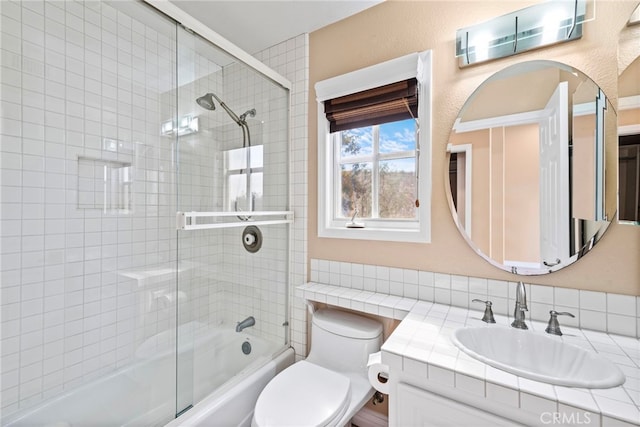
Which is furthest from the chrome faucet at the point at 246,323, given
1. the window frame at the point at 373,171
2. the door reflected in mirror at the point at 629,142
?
the door reflected in mirror at the point at 629,142

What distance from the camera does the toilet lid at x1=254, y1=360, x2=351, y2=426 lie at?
3.43 feet

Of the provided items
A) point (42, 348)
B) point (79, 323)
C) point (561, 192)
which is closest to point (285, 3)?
point (561, 192)

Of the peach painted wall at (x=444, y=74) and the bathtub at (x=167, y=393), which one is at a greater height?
the peach painted wall at (x=444, y=74)

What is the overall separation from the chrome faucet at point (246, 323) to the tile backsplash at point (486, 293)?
0.46m

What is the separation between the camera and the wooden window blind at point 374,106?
4.76ft

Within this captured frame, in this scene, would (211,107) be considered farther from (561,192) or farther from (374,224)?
(561,192)

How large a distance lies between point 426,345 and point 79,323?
5.51 ft

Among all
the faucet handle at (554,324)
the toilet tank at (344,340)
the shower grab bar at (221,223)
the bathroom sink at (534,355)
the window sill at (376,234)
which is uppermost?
the shower grab bar at (221,223)

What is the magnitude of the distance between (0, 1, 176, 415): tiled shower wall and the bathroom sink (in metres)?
1.50

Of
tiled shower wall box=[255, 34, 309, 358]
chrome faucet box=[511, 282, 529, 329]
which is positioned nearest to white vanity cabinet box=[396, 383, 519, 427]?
chrome faucet box=[511, 282, 529, 329]

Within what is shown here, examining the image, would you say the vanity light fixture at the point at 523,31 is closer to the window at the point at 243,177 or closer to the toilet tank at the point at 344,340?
the window at the point at 243,177

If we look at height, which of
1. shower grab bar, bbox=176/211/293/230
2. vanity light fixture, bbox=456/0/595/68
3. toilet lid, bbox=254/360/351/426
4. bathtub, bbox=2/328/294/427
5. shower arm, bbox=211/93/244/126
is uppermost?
vanity light fixture, bbox=456/0/595/68

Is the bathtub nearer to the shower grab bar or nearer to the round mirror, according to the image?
the shower grab bar

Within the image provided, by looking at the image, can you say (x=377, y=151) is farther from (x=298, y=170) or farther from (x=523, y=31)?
(x=523, y=31)
